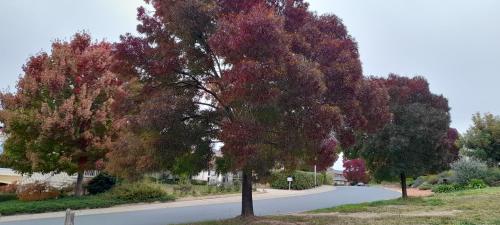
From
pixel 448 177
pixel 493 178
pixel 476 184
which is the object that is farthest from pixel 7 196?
pixel 448 177

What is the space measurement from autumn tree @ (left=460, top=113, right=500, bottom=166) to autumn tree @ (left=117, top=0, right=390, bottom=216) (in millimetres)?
23328

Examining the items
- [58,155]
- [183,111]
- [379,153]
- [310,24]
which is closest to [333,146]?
[310,24]

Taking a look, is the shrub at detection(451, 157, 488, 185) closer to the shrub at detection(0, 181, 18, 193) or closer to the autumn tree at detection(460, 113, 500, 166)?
the autumn tree at detection(460, 113, 500, 166)

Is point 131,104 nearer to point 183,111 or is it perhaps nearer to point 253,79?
point 183,111

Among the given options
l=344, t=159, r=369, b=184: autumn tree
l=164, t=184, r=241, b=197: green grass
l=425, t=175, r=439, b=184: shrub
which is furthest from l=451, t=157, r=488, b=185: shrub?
l=344, t=159, r=369, b=184: autumn tree

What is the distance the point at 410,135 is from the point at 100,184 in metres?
16.8

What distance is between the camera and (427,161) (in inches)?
897

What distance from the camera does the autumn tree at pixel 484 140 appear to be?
108 ft

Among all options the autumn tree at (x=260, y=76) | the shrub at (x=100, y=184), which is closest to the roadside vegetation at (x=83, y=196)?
the shrub at (x=100, y=184)

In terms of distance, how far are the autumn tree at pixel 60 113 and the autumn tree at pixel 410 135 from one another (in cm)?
1323

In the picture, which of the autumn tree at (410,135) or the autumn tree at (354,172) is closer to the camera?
the autumn tree at (410,135)

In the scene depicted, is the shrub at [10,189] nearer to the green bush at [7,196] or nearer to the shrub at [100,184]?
the green bush at [7,196]

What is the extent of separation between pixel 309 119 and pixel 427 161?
14773mm

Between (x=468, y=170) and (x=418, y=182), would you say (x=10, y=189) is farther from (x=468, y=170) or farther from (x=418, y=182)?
(x=418, y=182)
